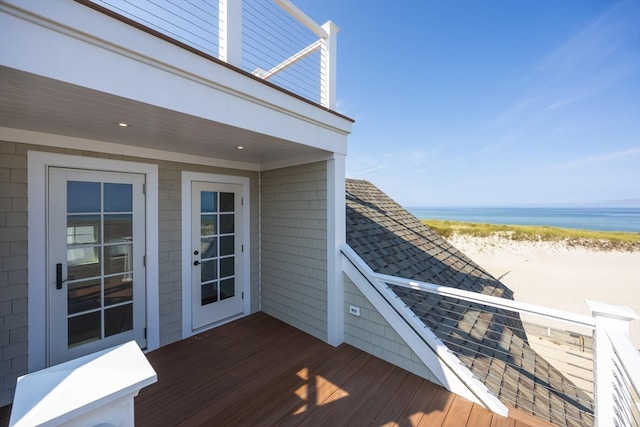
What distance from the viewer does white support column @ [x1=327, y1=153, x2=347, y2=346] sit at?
11.3 feet

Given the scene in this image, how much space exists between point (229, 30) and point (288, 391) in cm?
340

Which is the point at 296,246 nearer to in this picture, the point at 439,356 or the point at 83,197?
the point at 439,356

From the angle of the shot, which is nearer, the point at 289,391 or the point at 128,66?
the point at 128,66

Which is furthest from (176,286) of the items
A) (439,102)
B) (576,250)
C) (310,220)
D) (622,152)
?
(622,152)

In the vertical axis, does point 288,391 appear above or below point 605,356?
below

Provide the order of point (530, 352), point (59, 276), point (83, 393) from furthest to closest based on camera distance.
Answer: point (530, 352), point (59, 276), point (83, 393)

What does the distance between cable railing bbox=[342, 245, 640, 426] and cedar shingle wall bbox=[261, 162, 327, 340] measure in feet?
1.79

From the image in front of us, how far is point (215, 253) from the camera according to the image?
396 cm

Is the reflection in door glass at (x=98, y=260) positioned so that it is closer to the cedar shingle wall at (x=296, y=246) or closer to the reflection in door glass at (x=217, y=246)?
the reflection in door glass at (x=217, y=246)

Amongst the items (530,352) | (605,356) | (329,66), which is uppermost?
(329,66)

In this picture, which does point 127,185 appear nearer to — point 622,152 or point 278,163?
point 278,163

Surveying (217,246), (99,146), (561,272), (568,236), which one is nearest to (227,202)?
(217,246)

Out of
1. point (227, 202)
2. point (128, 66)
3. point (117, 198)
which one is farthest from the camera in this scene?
point (227, 202)

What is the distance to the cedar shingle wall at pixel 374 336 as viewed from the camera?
2889mm
